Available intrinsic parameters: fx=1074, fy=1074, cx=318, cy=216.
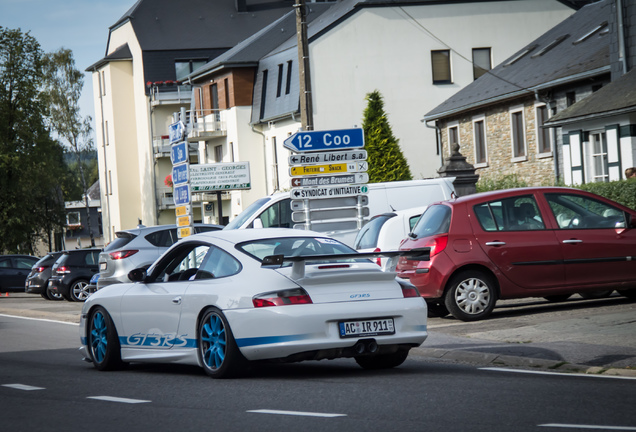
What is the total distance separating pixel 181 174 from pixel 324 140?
2.57 m

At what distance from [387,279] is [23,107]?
59063mm

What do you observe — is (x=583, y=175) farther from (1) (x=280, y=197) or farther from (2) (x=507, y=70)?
(1) (x=280, y=197)

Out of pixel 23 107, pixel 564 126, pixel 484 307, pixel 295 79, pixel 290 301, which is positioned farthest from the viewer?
pixel 23 107

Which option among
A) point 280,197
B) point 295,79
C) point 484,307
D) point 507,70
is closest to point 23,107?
point 295,79

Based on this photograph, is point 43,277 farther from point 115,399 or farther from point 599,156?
point 115,399

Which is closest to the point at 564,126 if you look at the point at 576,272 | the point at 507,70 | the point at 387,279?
→ the point at 507,70

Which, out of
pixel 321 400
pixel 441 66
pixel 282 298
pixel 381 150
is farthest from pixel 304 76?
pixel 441 66

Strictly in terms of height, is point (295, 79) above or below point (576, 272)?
above

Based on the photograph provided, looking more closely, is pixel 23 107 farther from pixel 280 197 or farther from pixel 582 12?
pixel 280 197

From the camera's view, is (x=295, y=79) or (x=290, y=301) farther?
(x=295, y=79)

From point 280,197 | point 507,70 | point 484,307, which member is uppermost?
point 507,70

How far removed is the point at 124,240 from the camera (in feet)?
75.6

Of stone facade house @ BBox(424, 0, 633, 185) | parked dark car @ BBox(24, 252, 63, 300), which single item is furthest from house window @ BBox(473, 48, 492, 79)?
parked dark car @ BBox(24, 252, 63, 300)

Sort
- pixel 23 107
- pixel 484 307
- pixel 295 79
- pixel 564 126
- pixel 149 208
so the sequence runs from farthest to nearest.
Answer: pixel 149 208 → pixel 23 107 → pixel 295 79 → pixel 564 126 → pixel 484 307
